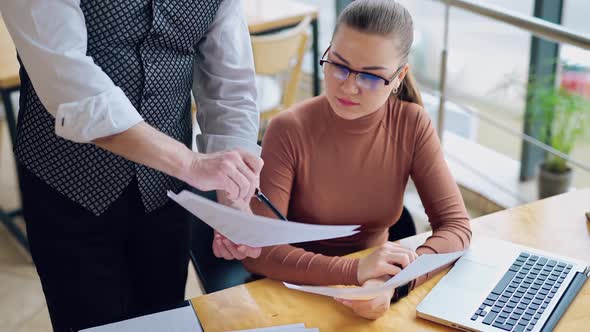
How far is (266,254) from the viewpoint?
146cm

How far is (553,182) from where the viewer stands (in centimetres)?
314

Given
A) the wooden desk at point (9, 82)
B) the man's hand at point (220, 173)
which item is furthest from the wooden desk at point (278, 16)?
the man's hand at point (220, 173)

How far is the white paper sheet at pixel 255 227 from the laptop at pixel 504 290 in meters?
0.31

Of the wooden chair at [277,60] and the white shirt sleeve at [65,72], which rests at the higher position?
the white shirt sleeve at [65,72]

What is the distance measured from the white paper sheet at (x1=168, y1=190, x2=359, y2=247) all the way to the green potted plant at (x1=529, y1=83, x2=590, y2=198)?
7.21 feet

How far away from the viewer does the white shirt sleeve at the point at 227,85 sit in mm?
1415

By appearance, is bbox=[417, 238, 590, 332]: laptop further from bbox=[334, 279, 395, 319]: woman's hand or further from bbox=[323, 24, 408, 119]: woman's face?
bbox=[323, 24, 408, 119]: woman's face

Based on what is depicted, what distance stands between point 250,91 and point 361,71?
24 centimetres

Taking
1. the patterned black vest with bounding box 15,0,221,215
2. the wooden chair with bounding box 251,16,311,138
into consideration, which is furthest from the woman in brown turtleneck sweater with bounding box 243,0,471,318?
the wooden chair with bounding box 251,16,311,138

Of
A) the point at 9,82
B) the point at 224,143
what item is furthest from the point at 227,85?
the point at 9,82

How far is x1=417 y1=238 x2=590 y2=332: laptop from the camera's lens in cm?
125

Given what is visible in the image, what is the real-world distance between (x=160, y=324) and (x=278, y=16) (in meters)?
2.51

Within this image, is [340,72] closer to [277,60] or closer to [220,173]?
[220,173]

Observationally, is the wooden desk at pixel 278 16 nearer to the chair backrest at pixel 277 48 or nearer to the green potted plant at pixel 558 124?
the chair backrest at pixel 277 48
